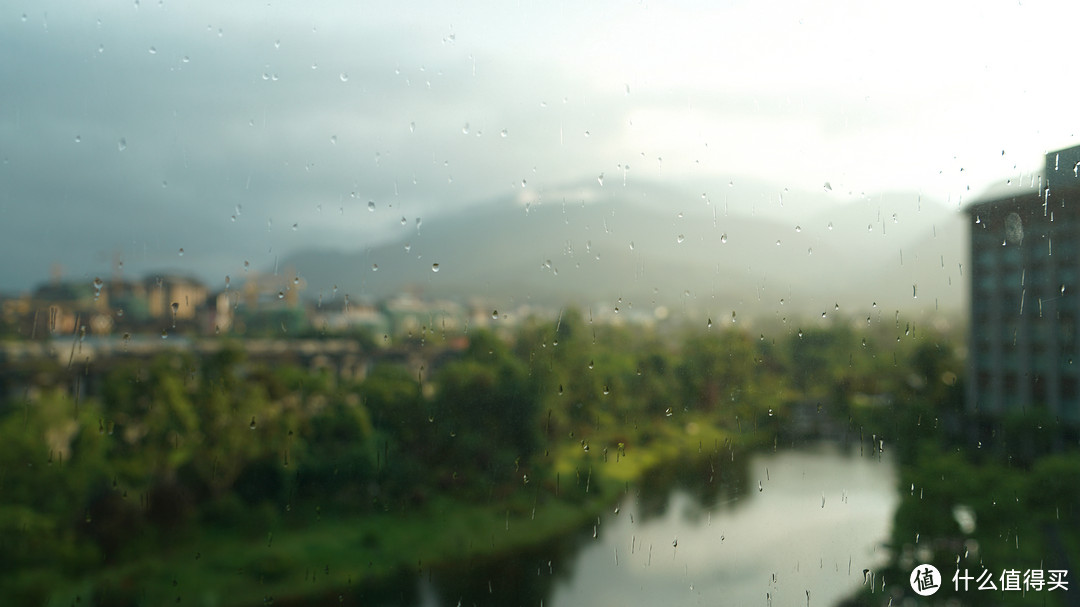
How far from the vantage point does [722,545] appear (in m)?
2.08

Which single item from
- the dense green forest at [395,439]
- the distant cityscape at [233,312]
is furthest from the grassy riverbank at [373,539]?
the distant cityscape at [233,312]

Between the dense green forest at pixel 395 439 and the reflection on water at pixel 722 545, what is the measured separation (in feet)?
0.29

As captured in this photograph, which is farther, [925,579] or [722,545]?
[722,545]

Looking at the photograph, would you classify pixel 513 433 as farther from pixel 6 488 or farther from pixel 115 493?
pixel 6 488

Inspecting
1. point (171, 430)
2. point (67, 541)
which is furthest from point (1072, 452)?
point (67, 541)

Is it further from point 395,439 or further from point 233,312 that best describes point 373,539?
point 233,312

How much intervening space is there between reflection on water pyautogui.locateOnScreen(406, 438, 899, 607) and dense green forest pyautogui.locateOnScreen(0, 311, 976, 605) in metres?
0.09

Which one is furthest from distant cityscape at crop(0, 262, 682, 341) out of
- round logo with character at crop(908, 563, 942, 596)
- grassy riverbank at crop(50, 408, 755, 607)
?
round logo with character at crop(908, 563, 942, 596)

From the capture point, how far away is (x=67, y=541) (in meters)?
2.18

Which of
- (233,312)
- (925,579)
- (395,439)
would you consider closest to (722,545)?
(925,579)

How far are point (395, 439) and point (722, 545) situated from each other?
1.17 metres

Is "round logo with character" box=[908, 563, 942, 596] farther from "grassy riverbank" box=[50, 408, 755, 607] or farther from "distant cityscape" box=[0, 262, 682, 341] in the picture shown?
"distant cityscape" box=[0, 262, 682, 341]

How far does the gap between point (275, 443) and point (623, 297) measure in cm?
157

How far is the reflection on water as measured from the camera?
1915 millimetres
